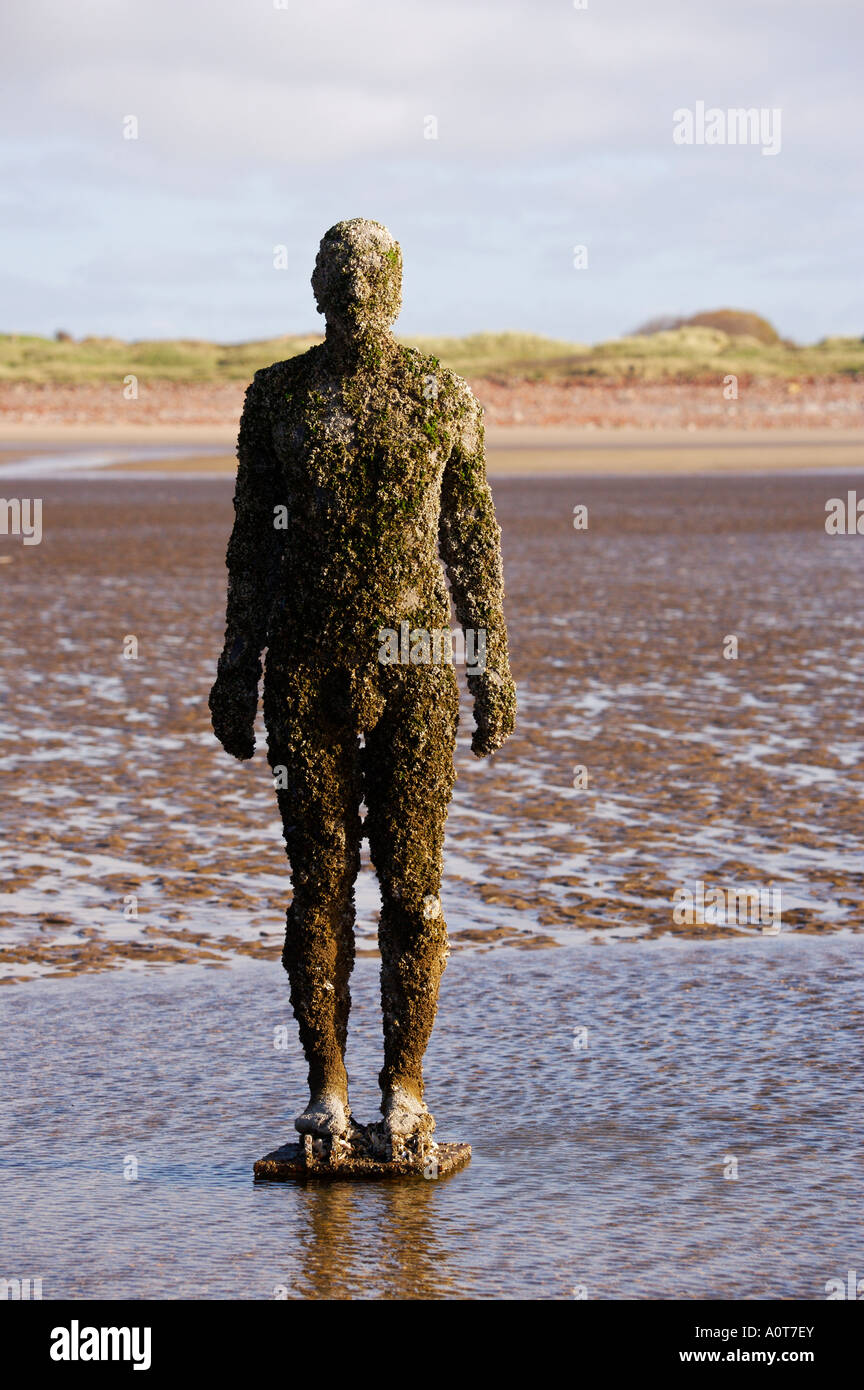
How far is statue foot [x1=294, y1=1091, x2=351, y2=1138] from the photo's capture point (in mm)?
5594

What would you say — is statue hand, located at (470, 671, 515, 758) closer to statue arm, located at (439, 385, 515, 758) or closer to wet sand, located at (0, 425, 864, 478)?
statue arm, located at (439, 385, 515, 758)

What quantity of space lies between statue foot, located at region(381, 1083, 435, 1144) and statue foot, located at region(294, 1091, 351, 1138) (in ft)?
0.39

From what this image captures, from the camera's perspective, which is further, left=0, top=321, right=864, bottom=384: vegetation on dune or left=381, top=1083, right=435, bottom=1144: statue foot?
left=0, top=321, right=864, bottom=384: vegetation on dune

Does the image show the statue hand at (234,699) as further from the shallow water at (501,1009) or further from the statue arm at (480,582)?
the shallow water at (501,1009)

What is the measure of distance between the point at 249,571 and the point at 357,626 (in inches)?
16.4

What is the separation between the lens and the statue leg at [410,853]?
5574 millimetres

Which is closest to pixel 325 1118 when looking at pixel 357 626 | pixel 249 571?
pixel 357 626

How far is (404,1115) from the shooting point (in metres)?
5.62

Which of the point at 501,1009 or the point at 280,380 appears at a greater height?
the point at 280,380

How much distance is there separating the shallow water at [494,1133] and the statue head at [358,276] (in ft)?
7.70

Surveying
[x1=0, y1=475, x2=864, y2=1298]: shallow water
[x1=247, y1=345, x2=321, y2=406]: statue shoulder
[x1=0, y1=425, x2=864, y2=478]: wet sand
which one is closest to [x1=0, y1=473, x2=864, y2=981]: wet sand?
[x1=0, y1=475, x2=864, y2=1298]: shallow water

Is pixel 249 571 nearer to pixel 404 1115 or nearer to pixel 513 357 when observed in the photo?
pixel 404 1115

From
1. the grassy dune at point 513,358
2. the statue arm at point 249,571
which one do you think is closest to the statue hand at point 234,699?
the statue arm at point 249,571
